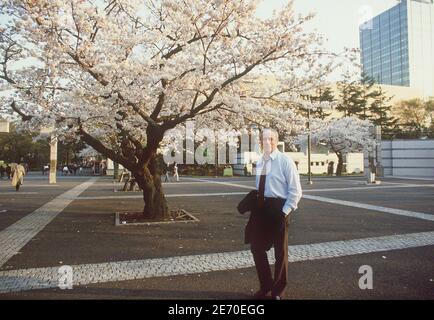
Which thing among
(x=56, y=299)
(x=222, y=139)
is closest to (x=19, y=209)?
(x=222, y=139)

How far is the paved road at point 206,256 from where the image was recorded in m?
4.38

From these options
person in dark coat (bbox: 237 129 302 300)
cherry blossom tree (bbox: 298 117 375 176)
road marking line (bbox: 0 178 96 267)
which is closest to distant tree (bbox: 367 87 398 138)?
cherry blossom tree (bbox: 298 117 375 176)

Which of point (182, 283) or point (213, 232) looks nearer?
point (182, 283)

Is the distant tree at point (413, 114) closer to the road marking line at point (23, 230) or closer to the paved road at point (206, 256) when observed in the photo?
the paved road at point (206, 256)

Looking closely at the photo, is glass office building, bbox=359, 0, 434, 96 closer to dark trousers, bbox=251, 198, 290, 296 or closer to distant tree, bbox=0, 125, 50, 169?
dark trousers, bbox=251, 198, 290, 296

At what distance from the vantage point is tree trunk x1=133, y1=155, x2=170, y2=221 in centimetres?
1009

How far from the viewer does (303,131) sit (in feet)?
39.1

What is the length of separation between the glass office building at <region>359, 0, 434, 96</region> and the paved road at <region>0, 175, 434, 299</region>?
36.2 m

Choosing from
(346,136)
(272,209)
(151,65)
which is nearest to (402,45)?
(346,136)

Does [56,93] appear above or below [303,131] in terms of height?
above

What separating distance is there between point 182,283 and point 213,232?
3468 mm

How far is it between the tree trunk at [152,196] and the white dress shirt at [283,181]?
6464 mm

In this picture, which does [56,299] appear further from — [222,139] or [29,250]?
[222,139]
